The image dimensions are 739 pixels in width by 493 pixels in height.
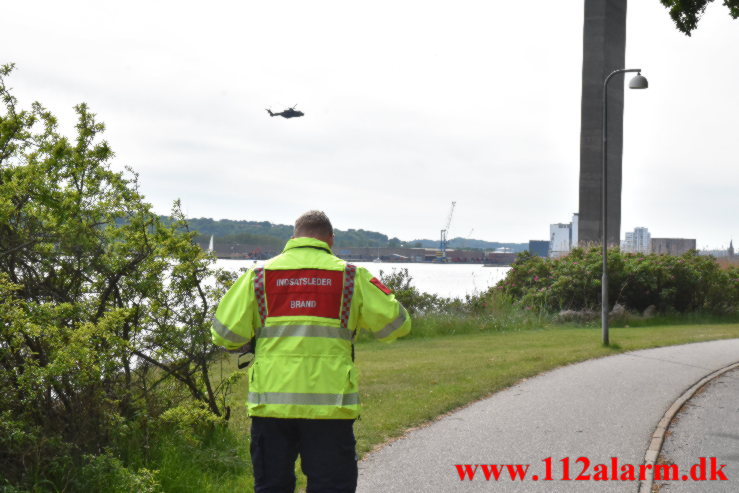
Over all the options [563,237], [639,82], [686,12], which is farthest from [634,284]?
[686,12]

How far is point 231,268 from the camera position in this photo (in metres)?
7.01

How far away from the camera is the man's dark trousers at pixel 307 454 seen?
3.87 meters

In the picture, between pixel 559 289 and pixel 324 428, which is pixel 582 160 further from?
pixel 324 428

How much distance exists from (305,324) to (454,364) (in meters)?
10.2

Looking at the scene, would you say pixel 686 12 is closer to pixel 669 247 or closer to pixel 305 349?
pixel 305 349

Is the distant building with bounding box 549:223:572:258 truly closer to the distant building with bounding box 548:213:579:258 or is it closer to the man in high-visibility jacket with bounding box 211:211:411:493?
the distant building with bounding box 548:213:579:258

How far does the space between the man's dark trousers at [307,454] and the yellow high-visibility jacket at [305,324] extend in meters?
0.09

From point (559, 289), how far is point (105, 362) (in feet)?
69.7

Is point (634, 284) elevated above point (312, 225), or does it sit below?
below

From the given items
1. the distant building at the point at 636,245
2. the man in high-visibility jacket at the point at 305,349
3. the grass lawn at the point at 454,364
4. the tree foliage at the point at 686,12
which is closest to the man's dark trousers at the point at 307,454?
the man in high-visibility jacket at the point at 305,349

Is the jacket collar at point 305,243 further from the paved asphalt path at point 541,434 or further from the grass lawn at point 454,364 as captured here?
the grass lawn at point 454,364

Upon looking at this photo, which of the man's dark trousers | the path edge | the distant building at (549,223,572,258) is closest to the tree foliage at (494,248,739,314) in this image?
the distant building at (549,223,572,258)

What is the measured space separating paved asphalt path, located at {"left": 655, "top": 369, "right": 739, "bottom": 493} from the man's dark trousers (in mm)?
3365

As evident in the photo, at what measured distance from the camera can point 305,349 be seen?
3926 millimetres
